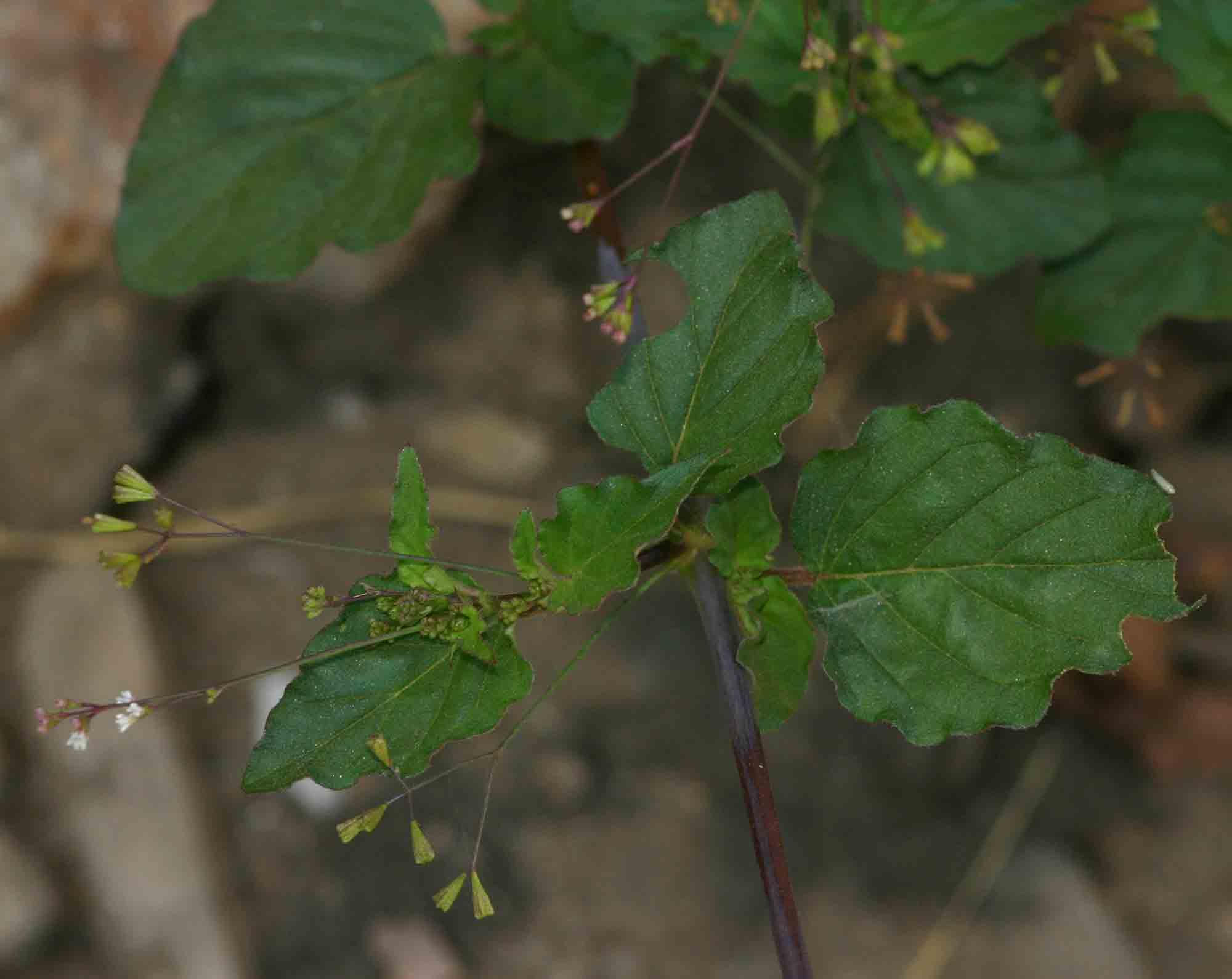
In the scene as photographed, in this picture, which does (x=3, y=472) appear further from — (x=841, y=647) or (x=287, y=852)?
(x=841, y=647)

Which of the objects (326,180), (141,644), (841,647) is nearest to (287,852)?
(141,644)

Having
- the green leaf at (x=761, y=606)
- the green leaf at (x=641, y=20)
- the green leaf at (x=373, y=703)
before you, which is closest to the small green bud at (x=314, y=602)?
the green leaf at (x=373, y=703)

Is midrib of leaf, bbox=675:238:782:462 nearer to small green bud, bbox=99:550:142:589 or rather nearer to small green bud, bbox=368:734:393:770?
small green bud, bbox=368:734:393:770

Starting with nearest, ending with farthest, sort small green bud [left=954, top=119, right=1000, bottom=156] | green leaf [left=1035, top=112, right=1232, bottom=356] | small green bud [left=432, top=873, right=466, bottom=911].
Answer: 1. small green bud [left=432, top=873, right=466, bottom=911]
2. small green bud [left=954, top=119, right=1000, bottom=156]
3. green leaf [left=1035, top=112, right=1232, bottom=356]

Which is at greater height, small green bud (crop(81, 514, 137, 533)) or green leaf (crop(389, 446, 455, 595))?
small green bud (crop(81, 514, 137, 533))

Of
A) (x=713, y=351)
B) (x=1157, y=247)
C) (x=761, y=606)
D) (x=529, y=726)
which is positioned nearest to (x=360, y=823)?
(x=761, y=606)

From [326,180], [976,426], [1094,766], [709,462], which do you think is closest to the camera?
[709,462]

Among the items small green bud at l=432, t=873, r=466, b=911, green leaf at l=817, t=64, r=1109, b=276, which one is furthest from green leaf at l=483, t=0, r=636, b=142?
small green bud at l=432, t=873, r=466, b=911
